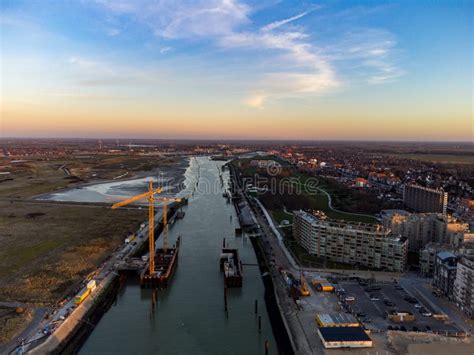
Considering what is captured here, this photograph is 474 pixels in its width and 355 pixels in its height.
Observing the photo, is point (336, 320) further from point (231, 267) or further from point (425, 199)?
point (425, 199)

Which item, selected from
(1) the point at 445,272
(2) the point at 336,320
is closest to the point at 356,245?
(1) the point at 445,272

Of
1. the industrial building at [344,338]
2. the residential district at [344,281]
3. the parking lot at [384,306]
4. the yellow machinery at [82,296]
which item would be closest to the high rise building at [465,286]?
the residential district at [344,281]

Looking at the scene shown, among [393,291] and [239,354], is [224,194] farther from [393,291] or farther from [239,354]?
[239,354]

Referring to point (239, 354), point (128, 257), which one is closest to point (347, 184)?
point (128, 257)

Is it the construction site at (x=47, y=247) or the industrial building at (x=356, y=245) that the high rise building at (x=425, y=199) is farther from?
the construction site at (x=47, y=247)

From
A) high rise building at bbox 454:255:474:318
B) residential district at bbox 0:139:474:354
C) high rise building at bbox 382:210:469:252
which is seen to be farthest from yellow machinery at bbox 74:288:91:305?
high rise building at bbox 382:210:469:252
